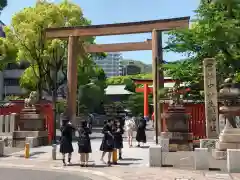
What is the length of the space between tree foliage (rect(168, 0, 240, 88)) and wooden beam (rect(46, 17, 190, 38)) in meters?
3.01

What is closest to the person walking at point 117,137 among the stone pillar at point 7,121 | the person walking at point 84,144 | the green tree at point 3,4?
the person walking at point 84,144

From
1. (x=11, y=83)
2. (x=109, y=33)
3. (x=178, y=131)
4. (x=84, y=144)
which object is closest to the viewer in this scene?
(x=84, y=144)

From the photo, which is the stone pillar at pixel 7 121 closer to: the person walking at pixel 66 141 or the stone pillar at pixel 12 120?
the stone pillar at pixel 12 120

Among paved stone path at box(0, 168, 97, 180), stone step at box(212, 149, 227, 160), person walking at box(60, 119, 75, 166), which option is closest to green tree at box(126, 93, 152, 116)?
stone step at box(212, 149, 227, 160)

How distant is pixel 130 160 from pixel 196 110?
217 inches

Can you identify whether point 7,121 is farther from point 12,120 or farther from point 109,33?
point 109,33

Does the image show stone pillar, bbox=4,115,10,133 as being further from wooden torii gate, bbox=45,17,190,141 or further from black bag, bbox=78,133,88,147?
black bag, bbox=78,133,88,147

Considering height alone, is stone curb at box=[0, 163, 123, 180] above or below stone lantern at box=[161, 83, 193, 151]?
below

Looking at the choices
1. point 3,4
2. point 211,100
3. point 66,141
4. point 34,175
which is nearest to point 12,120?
point 66,141

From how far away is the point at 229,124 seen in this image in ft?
40.0

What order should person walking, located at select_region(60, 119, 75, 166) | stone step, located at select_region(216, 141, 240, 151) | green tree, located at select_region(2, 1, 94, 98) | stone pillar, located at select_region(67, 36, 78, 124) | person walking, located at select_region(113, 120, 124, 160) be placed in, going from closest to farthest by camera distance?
person walking, located at select_region(60, 119, 75, 166) < stone step, located at select_region(216, 141, 240, 151) < person walking, located at select_region(113, 120, 124, 160) < stone pillar, located at select_region(67, 36, 78, 124) < green tree, located at select_region(2, 1, 94, 98)

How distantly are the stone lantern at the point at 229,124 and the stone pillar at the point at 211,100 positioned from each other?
92 centimetres

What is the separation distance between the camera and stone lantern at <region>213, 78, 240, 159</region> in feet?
38.4

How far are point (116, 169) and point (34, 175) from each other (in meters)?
2.69
